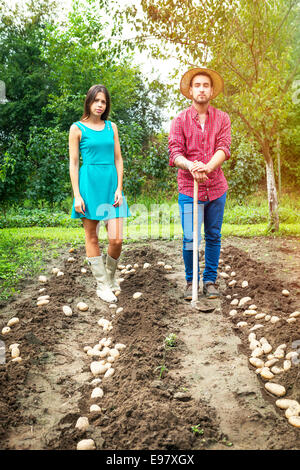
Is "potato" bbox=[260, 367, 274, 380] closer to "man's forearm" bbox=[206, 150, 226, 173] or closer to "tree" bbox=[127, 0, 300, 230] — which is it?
"man's forearm" bbox=[206, 150, 226, 173]

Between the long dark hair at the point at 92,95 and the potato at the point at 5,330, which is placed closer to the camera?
the potato at the point at 5,330

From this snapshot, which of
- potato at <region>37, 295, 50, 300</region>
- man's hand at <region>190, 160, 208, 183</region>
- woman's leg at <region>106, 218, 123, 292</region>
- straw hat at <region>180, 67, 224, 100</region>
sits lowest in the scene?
potato at <region>37, 295, 50, 300</region>

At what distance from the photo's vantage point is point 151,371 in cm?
230

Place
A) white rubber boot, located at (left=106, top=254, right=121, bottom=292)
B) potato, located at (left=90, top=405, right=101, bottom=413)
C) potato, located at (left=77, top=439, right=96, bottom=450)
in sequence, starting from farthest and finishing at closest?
1. white rubber boot, located at (left=106, top=254, right=121, bottom=292)
2. potato, located at (left=90, top=405, right=101, bottom=413)
3. potato, located at (left=77, top=439, right=96, bottom=450)

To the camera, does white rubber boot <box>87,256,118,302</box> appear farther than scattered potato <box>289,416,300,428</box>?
Answer: Yes

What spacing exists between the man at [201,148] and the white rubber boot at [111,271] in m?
0.71

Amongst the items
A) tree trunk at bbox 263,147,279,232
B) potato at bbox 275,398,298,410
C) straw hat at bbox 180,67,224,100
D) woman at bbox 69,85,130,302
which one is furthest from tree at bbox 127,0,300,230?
potato at bbox 275,398,298,410

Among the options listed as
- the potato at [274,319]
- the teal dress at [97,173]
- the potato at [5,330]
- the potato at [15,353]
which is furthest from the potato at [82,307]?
the potato at [274,319]

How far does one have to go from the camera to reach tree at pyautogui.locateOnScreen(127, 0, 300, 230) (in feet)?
15.9

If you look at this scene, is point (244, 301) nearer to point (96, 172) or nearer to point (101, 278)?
point (101, 278)

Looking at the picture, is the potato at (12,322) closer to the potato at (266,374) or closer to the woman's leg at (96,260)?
the woman's leg at (96,260)

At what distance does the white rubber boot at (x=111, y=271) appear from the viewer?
3609 millimetres

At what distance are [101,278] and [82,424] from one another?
1780mm
